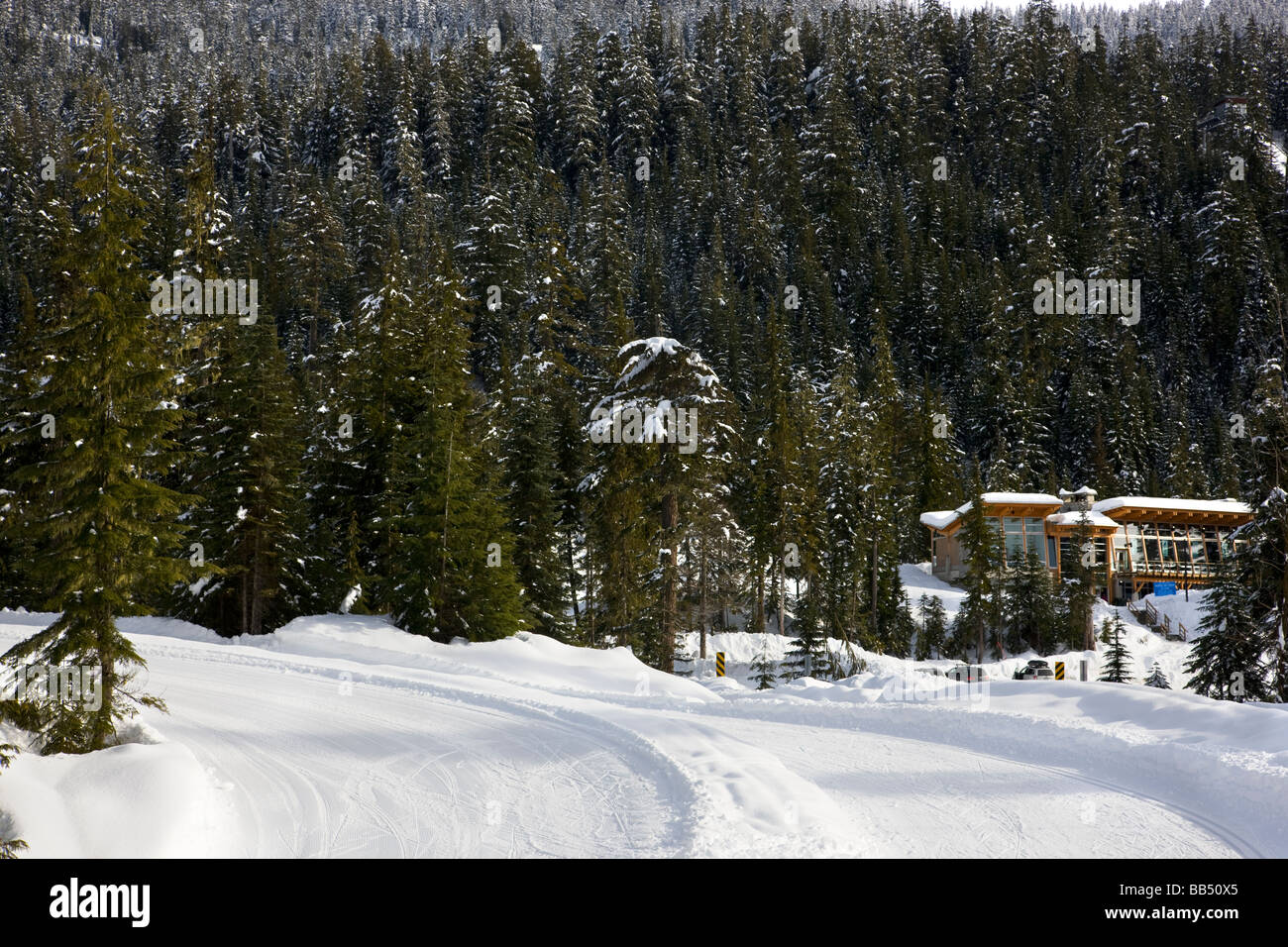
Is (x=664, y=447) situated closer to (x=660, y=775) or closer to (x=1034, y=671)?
(x=660, y=775)

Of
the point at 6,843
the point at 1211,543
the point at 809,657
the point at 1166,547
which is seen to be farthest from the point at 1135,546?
the point at 6,843

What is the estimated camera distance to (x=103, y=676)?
11391mm

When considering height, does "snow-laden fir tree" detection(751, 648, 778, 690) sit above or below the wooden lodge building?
below

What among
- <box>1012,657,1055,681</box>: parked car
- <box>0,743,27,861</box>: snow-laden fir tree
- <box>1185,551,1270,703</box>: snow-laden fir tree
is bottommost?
<box>1012,657,1055,681</box>: parked car

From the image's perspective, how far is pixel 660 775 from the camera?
10.3 metres

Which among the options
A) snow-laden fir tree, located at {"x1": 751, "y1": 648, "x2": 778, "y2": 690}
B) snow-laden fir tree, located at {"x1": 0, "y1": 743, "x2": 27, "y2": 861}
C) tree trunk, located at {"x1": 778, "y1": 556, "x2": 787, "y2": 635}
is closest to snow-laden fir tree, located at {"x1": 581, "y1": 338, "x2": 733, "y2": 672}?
snow-laden fir tree, located at {"x1": 751, "y1": 648, "x2": 778, "y2": 690}

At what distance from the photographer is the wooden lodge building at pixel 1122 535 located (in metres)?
47.4

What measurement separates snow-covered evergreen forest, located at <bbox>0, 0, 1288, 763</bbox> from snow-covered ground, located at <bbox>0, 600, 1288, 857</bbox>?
9.31ft

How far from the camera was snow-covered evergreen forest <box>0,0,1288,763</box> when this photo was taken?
19812mm

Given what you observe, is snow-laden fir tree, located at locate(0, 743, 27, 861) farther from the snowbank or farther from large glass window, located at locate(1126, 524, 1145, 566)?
large glass window, located at locate(1126, 524, 1145, 566)

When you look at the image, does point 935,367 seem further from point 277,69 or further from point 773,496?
point 277,69

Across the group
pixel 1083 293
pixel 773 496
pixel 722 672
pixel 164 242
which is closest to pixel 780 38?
pixel 1083 293

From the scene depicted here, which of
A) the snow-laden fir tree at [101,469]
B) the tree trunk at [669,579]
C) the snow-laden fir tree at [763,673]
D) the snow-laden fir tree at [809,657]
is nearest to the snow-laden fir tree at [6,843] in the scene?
the snow-laden fir tree at [101,469]

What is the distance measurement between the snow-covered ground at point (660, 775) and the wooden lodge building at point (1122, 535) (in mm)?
33749
